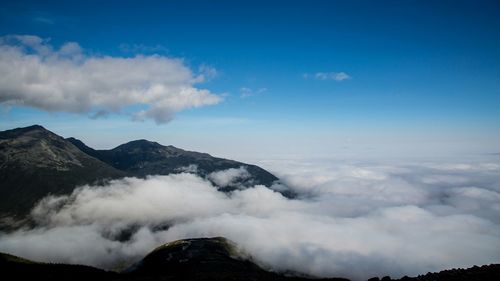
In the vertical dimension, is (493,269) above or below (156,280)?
above

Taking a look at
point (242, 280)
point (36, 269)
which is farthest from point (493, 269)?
point (36, 269)

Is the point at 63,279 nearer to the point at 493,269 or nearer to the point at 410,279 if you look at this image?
the point at 410,279

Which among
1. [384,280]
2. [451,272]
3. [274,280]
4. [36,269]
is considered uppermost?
[451,272]

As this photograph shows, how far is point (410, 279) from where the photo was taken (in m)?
49.0

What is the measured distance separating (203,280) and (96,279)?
36.9 metres

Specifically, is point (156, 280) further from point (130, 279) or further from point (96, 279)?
point (96, 279)

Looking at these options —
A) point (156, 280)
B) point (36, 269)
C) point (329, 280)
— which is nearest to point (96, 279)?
point (156, 280)

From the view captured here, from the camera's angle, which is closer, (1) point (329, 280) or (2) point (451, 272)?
(2) point (451, 272)

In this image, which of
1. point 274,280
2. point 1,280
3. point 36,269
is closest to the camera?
point 274,280

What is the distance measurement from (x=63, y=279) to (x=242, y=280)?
51.3m

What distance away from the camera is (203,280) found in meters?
69.7

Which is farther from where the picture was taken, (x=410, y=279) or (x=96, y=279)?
(x=96, y=279)

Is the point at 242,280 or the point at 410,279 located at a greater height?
the point at 410,279

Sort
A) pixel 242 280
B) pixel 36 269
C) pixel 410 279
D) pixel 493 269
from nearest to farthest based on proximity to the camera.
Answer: pixel 493 269 → pixel 410 279 → pixel 242 280 → pixel 36 269
